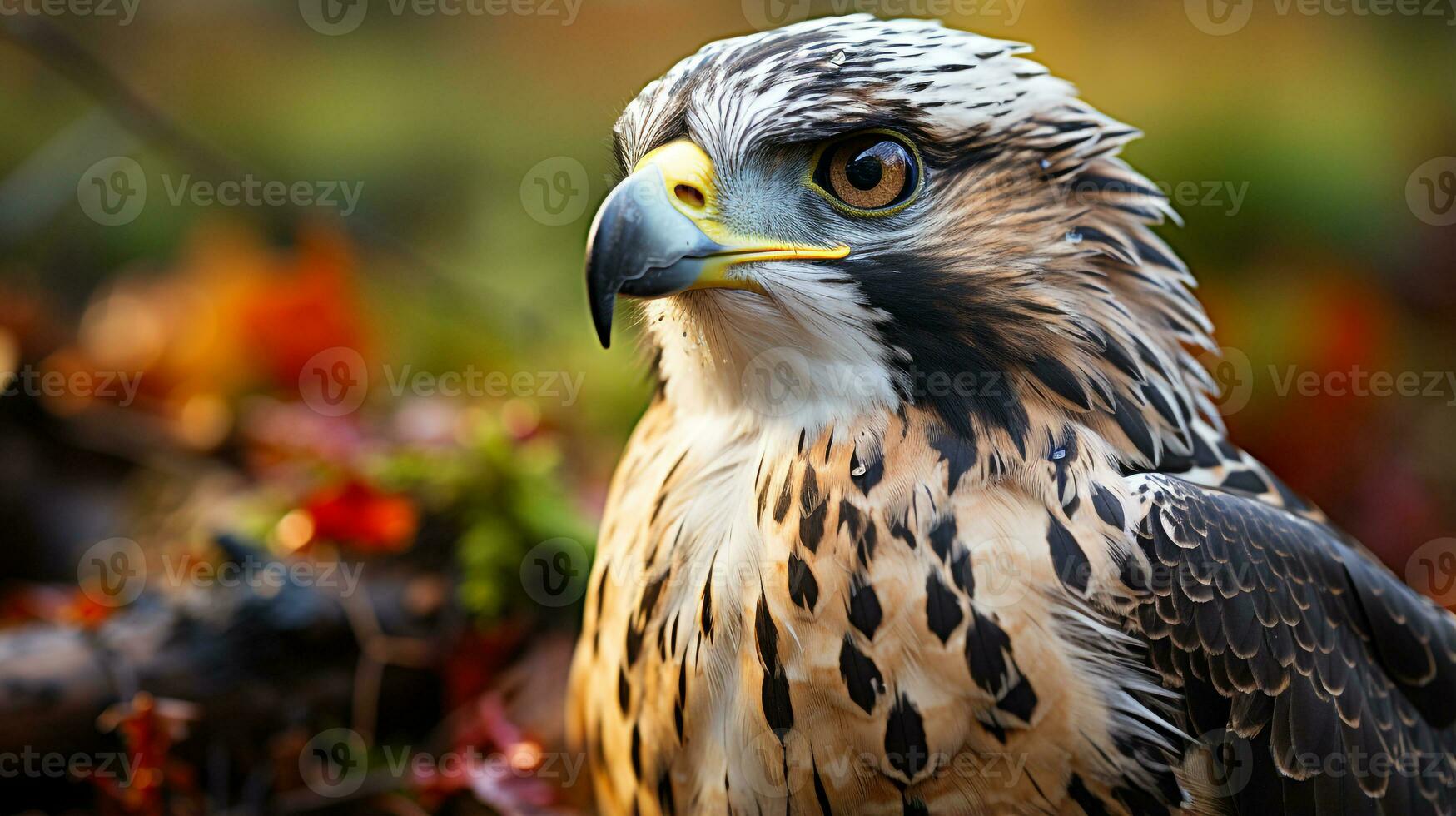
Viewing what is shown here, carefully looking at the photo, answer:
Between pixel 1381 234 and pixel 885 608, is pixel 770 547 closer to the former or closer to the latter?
pixel 885 608

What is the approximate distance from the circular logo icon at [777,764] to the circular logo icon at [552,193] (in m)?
4.52

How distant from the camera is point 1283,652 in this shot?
6.65ft

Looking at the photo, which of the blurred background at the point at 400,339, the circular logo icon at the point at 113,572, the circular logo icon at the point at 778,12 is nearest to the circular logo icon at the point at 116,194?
the blurred background at the point at 400,339

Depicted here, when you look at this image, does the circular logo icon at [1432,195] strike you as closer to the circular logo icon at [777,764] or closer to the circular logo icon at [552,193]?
the circular logo icon at [552,193]

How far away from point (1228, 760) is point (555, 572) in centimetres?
190

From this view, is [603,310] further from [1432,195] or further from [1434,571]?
[1432,195]

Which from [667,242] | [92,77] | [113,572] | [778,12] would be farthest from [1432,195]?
[113,572]

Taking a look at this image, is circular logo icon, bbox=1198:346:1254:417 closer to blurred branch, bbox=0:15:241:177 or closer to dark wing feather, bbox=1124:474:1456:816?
dark wing feather, bbox=1124:474:1456:816

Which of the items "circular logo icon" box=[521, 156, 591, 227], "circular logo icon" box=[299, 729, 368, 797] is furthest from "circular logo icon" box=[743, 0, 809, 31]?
"circular logo icon" box=[299, 729, 368, 797]

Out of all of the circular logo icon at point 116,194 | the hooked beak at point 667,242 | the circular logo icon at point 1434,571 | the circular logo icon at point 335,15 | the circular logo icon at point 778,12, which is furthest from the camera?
the circular logo icon at point 335,15

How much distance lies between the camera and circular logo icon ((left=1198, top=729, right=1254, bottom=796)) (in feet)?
6.50

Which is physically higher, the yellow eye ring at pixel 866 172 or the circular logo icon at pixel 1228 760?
the yellow eye ring at pixel 866 172

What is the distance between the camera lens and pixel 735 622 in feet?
6.96

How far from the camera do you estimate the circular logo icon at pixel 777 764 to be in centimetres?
201
